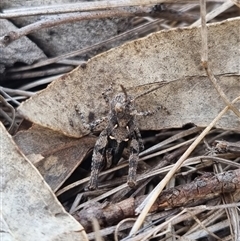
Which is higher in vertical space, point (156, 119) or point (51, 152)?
point (156, 119)

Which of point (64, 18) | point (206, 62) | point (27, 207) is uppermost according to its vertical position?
point (64, 18)

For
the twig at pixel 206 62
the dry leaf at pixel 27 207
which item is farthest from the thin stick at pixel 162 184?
the dry leaf at pixel 27 207

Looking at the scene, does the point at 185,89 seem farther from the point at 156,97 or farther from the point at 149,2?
the point at 149,2

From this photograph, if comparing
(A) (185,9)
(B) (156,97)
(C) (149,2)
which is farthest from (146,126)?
(A) (185,9)

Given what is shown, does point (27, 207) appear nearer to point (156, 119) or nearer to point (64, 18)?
point (156, 119)

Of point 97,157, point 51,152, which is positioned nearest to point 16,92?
point 51,152

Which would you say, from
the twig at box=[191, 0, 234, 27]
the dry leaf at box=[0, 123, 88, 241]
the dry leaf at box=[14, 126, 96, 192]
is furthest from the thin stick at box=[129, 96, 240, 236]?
the twig at box=[191, 0, 234, 27]

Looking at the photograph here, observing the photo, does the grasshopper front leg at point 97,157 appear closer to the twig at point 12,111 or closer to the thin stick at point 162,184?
the thin stick at point 162,184
